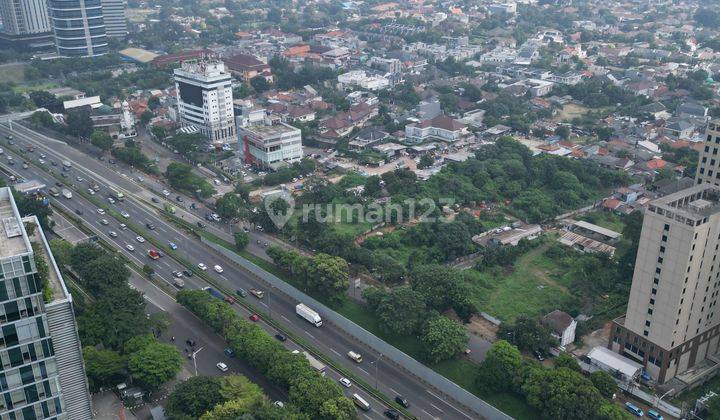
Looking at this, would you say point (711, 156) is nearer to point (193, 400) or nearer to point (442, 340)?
point (442, 340)

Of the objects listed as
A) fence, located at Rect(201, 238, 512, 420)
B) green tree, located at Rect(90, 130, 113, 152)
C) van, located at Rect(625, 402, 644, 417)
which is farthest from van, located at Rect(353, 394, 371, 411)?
green tree, located at Rect(90, 130, 113, 152)

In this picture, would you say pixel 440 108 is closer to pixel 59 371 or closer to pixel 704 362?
pixel 704 362

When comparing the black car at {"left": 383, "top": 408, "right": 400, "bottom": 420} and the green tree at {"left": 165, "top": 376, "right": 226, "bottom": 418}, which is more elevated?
the green tree at {"left": 165, "top": 376, "right": 226, "bottom": 418}

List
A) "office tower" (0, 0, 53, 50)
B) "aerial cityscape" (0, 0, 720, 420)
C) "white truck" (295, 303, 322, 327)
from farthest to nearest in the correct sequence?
"office tower" (0, 0, 53, 50)
"white truck" (295, 303, 322, 327)
"aerial cityscape" (0, 0, 720, 420)

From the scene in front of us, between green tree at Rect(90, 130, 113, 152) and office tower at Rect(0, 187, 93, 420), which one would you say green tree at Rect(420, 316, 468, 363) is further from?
green tree at Rect(90, 130, 113, 152)

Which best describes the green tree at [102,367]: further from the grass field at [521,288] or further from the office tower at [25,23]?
the office tower at [25,23]

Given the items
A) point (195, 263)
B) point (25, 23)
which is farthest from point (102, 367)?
point (25, 23)

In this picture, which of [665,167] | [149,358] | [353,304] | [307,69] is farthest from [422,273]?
[307,69]
